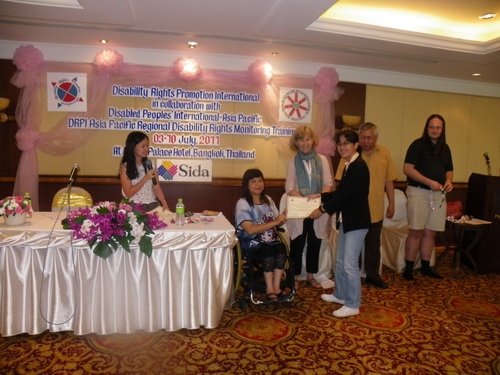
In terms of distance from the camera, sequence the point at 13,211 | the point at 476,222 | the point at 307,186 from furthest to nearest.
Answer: the point at 476,222, the point at 307,186, the point at 13,211

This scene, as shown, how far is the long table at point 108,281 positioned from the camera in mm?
2594

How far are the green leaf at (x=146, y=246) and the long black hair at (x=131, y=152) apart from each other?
0.90 m

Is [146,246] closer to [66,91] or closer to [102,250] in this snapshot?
[102,250]

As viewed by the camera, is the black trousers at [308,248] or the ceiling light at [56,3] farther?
the black trousers at [308,248]

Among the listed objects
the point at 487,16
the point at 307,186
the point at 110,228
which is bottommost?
the point at 110,228

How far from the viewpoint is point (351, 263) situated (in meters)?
3.10

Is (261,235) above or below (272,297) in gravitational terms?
above

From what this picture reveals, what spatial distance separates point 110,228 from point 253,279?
1.36 metres

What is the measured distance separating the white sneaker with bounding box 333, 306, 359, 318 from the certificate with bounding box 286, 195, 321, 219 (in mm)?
860

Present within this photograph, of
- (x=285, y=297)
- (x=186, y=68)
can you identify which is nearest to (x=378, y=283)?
(x=285, y=297)

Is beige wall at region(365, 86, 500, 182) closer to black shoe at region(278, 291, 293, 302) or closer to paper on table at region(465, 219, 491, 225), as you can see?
paper on table at region(465, 219, 491, 225)

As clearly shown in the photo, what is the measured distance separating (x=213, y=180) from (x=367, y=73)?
277 cm

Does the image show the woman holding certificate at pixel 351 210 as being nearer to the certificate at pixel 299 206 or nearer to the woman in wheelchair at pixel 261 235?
the certificate at pixel 299 206

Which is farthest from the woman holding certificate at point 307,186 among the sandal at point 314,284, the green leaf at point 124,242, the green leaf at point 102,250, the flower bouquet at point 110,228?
the green leaf at point 102,250
